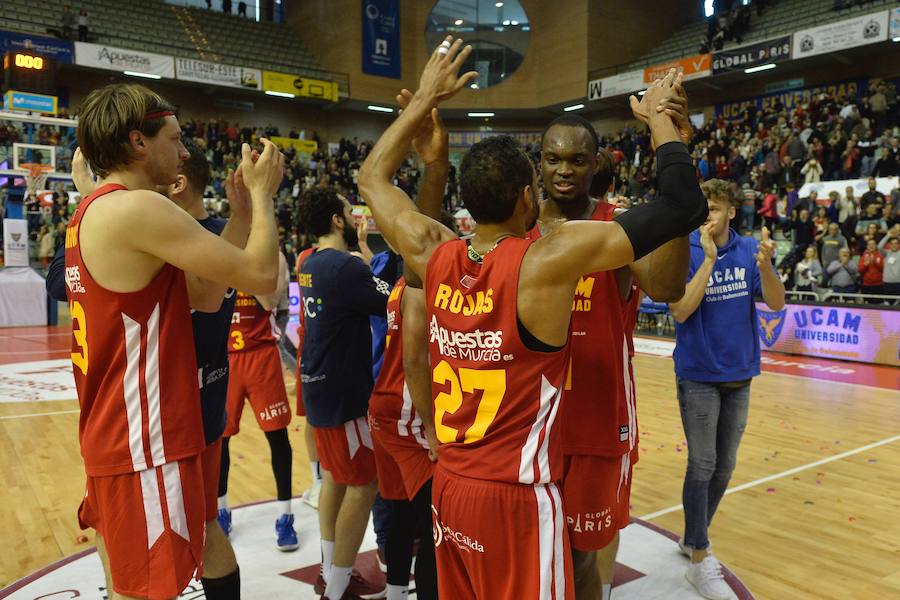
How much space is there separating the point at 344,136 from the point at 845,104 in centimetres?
1981

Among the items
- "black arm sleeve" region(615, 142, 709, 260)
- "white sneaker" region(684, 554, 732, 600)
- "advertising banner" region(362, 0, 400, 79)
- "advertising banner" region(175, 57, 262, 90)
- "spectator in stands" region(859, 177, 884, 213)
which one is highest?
"advertising banner" region(362, 0, 400, 79)

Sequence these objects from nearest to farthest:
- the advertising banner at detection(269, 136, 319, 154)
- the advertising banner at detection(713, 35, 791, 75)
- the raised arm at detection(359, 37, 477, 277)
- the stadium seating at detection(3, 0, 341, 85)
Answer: the raised arm at detection(359, 37, 477, 277)
the advertising banner at detection(713, 35, 791, 75)
the stadium seating at detection(3, 0, 341, 85)
the advertising banner at detection(269, 136, 319, 154)

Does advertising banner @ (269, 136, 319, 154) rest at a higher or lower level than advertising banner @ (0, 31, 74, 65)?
lower

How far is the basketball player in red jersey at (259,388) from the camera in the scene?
4266 mm

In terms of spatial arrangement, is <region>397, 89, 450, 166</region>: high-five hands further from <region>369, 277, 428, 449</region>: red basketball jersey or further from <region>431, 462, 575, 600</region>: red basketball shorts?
<region>431, 462, 575, 600</region>: red basketball shorts

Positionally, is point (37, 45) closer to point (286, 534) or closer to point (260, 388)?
point (260, 388)

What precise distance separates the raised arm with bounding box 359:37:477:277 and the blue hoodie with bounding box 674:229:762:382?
1839 millimetres

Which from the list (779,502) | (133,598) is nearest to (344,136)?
(779,502)

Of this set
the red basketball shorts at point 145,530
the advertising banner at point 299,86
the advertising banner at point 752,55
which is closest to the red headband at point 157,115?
the red basketball shorts at point 145,530

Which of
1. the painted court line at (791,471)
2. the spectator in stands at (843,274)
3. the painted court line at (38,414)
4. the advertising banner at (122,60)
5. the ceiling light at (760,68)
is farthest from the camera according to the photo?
the advertising banner at (122,60)

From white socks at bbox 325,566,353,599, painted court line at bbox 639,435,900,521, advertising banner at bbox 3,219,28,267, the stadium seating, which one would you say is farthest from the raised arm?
the stadium seating

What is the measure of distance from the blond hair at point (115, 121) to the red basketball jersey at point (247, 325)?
227cm

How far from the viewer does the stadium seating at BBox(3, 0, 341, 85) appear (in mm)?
23781

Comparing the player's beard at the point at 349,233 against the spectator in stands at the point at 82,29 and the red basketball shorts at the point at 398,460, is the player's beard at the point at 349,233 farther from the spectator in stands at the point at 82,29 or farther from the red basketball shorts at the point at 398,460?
the spectator in stands at the point at 82,29
